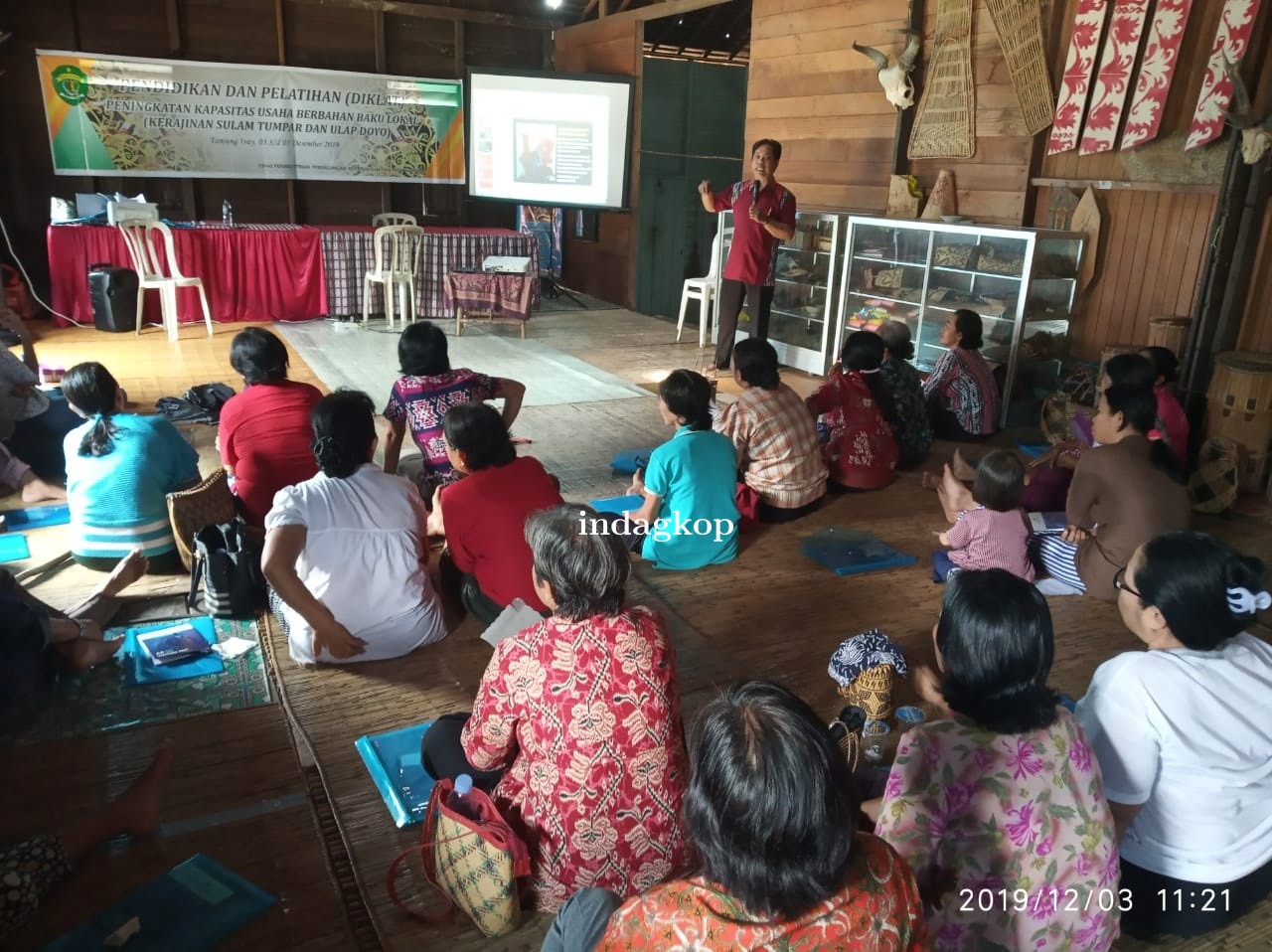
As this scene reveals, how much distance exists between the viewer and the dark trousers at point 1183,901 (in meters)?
1.68

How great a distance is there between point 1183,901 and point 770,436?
2.31m

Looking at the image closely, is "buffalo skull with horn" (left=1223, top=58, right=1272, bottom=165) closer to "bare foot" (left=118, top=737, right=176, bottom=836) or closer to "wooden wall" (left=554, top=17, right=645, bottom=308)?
"bare foot" (left=118, top=737, right=176, bottom=836)

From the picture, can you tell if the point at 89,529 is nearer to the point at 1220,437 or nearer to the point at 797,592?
the point at 797,592

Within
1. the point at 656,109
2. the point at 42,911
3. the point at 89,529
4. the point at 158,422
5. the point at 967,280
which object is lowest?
the point at 42,911

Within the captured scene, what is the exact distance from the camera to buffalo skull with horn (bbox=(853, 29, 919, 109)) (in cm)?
611

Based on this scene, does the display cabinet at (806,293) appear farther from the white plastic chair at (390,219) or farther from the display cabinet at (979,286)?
the white plastic chair at (390,219)

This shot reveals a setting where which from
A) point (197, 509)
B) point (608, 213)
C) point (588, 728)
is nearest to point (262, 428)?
point (197, 509)

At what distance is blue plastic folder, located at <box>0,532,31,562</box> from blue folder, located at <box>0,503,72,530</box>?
4.2 inches

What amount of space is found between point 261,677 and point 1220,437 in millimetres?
4089

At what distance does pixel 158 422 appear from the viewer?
3107mm

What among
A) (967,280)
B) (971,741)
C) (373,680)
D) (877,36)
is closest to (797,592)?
(373,680)

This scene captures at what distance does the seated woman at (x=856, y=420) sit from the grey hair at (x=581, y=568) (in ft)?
8.86

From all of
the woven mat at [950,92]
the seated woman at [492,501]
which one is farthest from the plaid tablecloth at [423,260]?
the seated woman at [492,501]

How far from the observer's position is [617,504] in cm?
394
